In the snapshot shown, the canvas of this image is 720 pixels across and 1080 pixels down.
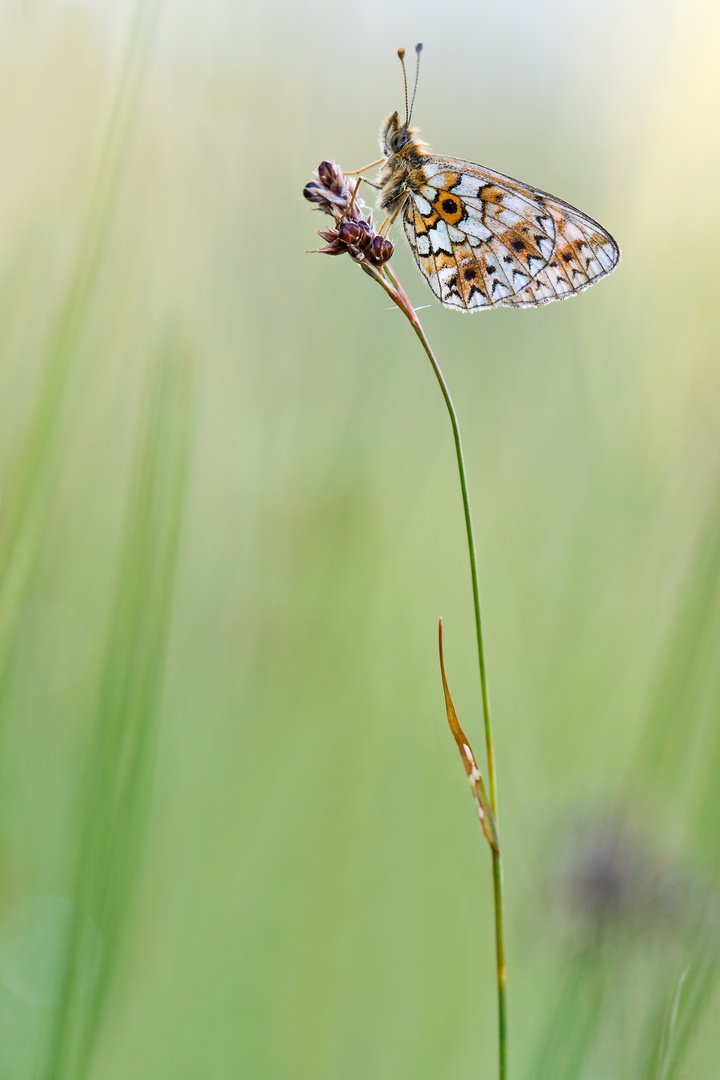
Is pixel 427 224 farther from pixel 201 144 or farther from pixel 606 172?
pixel 606 172

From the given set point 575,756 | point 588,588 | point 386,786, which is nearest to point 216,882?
point 386,786

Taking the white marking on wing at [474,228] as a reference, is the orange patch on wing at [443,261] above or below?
below

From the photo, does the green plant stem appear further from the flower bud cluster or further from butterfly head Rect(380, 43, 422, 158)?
butterfly head Rect(380, 43, 422, 158)

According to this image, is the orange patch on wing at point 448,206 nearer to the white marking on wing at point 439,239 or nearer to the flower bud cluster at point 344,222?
the white marking on wing at point 439,239

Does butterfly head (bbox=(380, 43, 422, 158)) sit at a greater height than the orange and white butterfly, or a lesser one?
greater

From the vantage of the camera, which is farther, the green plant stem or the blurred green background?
the blurred green background

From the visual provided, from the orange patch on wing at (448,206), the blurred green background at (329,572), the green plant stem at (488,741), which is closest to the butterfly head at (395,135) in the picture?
the orange patch on wing at (448,206)

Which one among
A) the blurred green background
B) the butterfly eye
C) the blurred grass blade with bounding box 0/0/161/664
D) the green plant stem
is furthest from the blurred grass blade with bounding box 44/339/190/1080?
the butterfly eye

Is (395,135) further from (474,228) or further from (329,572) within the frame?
(329,572)
